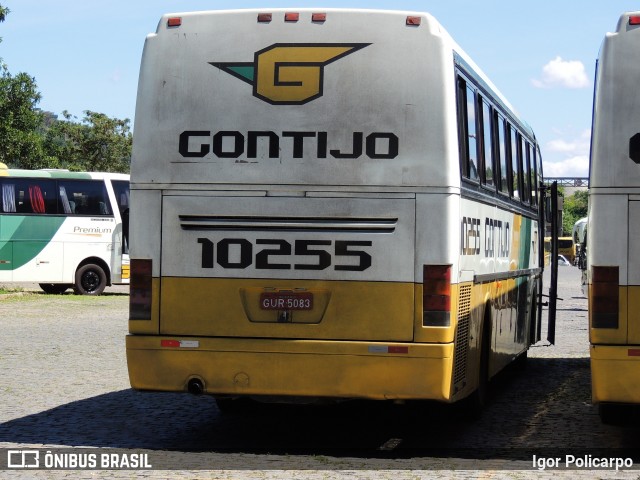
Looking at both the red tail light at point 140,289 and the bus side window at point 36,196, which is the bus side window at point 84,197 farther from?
the red tail light at point 140,289

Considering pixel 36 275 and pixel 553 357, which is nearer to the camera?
pixel 553 357

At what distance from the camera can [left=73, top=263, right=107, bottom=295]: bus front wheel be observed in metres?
33.9

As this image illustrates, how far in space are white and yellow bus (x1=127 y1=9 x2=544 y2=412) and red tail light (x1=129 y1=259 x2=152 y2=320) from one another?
0.01m

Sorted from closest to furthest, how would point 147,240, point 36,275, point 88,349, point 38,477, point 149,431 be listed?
point 38,477, point 147,240, point 149,431, point 88,349, point 36,275

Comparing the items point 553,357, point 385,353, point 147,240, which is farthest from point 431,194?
point 553,357

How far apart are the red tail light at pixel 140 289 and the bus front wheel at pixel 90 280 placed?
2489 cm

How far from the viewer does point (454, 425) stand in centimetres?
1089

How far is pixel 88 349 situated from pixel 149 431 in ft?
25.4

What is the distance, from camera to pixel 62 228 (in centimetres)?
3356

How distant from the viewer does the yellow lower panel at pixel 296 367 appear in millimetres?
8914

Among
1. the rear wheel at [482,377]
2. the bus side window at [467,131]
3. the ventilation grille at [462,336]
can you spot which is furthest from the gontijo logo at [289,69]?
the rear wheel at [482,377]

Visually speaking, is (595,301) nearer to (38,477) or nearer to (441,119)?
(441,119)

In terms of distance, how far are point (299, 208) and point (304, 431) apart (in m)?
2.24

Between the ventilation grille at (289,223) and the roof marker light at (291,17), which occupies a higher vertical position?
the roof marker light at (291,17)
